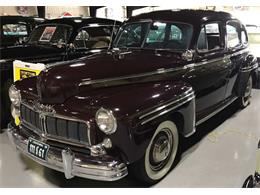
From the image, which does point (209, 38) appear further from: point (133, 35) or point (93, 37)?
point (93, 37)

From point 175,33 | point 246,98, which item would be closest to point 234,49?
point 246,98

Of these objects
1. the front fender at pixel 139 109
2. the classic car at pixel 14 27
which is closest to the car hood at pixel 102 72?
the front fender at pixel 139 109

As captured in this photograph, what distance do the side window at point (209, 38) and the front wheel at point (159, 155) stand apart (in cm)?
116

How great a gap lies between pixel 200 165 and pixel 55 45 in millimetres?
2864

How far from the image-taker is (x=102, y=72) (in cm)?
279

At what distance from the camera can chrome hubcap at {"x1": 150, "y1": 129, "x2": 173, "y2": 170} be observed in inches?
104

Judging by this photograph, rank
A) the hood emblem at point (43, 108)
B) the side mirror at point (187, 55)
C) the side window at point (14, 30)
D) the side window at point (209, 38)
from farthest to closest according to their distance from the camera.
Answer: the side window at point (14, 30)
the side window at point (209, 38)
the side mirror at point (187, 55)
the hood emblem at point (43, 108)

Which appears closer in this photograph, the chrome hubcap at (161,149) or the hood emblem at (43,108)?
the hood emblem at (43,108)

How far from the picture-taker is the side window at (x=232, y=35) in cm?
410

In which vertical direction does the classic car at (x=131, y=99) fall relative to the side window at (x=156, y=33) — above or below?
below

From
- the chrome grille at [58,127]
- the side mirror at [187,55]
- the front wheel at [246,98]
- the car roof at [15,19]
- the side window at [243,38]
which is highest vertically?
the car roof at [15,19]

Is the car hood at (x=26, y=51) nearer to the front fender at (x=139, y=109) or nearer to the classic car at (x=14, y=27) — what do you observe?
the classic car at (x=14, y=27)

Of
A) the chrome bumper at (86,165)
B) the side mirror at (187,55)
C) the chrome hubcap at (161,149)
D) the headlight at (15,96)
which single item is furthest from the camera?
the side mirror at (187,55)

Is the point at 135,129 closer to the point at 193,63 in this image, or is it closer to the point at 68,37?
the point at 193,63
